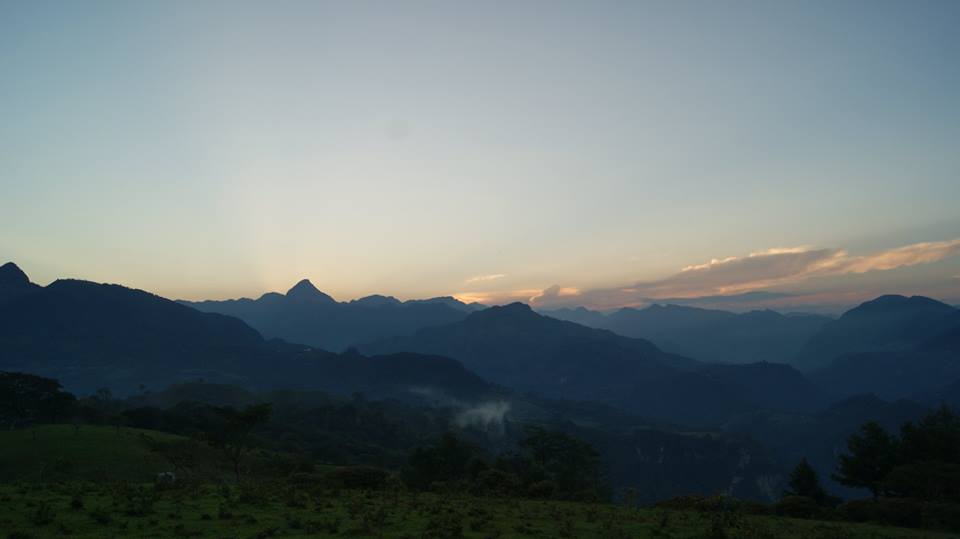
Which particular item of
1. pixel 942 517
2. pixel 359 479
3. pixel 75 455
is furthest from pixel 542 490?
pixel 75 455

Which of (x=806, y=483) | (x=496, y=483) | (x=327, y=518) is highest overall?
(x=327, y=518)

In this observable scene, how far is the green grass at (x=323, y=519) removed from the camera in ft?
78.2

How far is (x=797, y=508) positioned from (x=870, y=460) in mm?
37768

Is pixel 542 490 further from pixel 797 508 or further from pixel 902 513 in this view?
pixel 902 513

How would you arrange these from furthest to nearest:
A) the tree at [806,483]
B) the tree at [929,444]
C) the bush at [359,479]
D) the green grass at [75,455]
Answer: the tree at [806,483] < the tree at [929,444] < the green grass at [75,455] < the bush at [359,479]

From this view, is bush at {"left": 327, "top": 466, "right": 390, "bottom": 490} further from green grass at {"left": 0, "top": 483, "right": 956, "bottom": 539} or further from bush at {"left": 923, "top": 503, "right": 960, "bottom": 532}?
bush at {"left": 923, "top": 503, "right": 960, "bottom": 532}

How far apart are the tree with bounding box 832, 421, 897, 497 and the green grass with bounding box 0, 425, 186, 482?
92.3 metres

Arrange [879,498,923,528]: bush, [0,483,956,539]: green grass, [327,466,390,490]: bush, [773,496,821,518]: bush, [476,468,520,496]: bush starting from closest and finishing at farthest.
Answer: [0,483,956,539]: green grass < [879,498,923,528]: bush < [773,496,821,518]: bush < [327,466,390,490]: bush < [476,468,520,496]: bush

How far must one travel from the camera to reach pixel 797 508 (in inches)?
1693

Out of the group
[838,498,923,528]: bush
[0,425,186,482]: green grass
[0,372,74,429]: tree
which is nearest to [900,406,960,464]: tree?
[838,498,923,528]: bush

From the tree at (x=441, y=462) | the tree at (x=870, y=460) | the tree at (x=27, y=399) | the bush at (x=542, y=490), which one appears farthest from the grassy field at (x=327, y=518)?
the tree at (x=27, y=399)

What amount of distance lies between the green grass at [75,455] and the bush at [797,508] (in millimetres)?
67883

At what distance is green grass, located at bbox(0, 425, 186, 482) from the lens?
208 ft

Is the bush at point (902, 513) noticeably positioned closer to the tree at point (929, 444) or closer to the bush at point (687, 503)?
the bush at point (687, 503)
